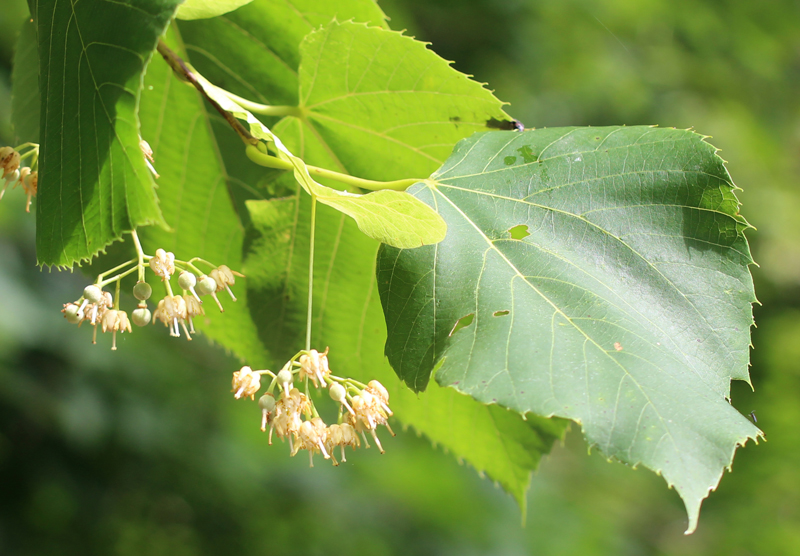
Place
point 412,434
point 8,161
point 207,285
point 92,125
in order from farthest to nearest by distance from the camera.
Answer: point 412,434 < point 8,161 < point 207,285 < point 92,125

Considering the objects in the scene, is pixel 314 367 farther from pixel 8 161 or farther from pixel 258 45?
pixel 258 45

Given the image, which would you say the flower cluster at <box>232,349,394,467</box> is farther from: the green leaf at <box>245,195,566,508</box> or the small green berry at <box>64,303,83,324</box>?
the green leaf at <box>245,195,566,508</box>

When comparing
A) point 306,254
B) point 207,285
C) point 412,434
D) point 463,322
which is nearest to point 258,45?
point 306,254

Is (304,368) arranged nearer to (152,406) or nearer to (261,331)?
(261,331)

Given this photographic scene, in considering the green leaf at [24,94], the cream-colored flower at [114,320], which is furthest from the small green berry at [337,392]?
the green leaf at [24,94]

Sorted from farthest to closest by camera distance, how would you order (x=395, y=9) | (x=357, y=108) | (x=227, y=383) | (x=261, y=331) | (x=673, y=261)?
(x=227, y=383), (x=395, y=9), (x=261, y=331), (x=357, y=108), (x=673, y=261)

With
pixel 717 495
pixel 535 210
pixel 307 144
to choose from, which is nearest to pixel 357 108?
pixel 307 144
